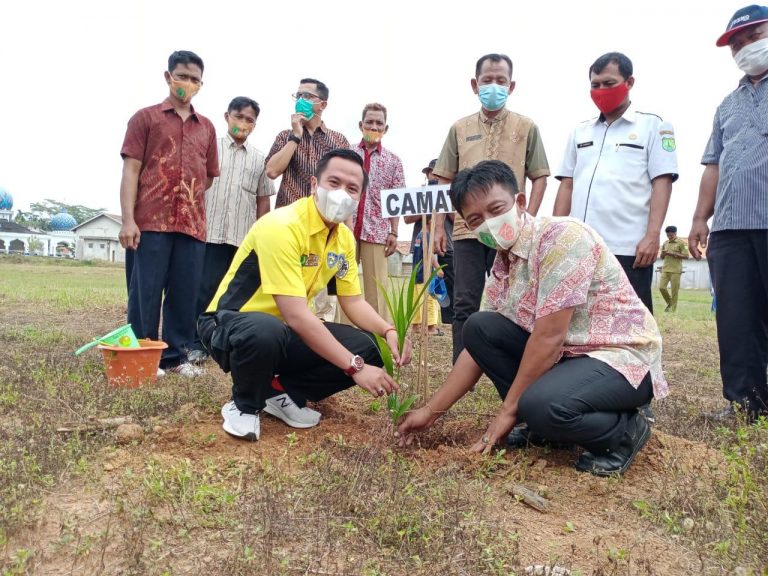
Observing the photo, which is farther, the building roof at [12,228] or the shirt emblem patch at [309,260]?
the building roof at [12,228]

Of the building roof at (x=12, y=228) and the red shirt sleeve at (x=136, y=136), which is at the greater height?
the red shirt sleeve at (x=136, y=136)

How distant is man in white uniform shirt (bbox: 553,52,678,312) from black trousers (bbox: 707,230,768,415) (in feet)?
1.30

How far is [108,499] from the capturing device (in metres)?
2.04

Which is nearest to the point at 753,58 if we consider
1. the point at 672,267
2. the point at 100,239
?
the point at 672,267

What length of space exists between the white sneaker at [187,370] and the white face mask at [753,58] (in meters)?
3.73

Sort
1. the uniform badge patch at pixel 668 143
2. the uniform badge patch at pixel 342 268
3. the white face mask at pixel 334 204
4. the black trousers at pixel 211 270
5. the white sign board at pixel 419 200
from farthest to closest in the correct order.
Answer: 1. the black trousers at pixel 211 270
2. the uniform badge patch at pixel 668 143
3. the white sign board at pixel 419 200
4. the uniform badge patch at pixel 342 268
5. the white face mask at pixel 334 204

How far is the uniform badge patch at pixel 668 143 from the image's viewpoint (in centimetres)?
349

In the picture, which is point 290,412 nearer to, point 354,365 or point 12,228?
point 354,365

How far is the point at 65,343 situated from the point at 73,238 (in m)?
56.5

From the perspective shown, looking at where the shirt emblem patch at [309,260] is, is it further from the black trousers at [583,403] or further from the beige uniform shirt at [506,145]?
the beige uniform shirt at [506,145]

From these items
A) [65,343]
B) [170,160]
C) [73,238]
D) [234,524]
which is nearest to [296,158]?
[170,160]

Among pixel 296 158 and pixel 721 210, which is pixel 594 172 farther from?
pixel 296 158

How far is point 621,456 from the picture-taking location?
8.35 ft

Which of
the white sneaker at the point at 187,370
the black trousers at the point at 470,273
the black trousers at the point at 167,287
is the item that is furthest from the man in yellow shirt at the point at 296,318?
the black trousers at the point at 167,287
